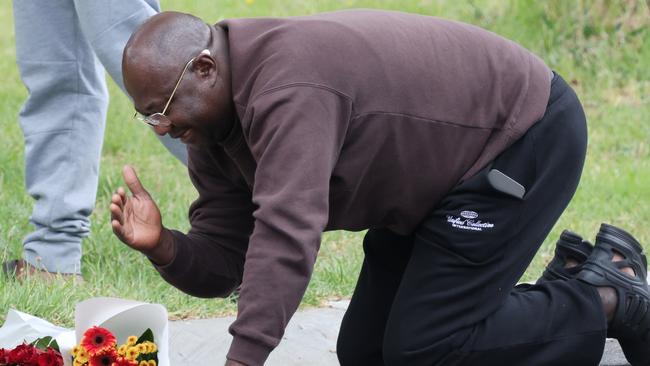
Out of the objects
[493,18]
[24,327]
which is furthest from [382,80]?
[493,18]

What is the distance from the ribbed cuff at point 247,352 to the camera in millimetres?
2594

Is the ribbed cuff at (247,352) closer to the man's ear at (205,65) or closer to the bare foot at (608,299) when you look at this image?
the man's ear at (205,65)

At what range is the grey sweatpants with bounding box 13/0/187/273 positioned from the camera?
14.4 feet

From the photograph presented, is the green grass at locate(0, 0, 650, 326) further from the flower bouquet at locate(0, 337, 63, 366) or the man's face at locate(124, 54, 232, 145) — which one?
the man's face at locate(124, 54, 232, 145)

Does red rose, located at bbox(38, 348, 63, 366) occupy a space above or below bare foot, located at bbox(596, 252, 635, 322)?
above

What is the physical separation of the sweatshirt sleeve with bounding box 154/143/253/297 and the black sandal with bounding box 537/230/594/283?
3.15 feet

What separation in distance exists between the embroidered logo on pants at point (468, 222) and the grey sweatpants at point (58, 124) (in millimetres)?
1714

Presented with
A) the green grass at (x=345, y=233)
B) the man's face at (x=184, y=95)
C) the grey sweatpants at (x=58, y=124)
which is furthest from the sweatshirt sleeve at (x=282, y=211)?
the grey sweatpants at (x=58, y=124)

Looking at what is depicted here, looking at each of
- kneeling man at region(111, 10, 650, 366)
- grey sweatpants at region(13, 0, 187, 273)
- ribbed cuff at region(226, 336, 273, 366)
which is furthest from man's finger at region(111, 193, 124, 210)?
grey sweatpants at region(13, 0, 187, 273)

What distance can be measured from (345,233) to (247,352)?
2.68 meters

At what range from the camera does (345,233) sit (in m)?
5.26

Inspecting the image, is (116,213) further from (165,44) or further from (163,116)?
(165,44)

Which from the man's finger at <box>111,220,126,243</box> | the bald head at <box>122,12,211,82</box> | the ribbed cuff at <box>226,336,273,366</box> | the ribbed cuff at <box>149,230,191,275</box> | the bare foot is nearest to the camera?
the ribbed cuff at <box>226,336,273,366</box>

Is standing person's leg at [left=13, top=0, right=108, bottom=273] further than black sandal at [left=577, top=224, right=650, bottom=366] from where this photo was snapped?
Yes
